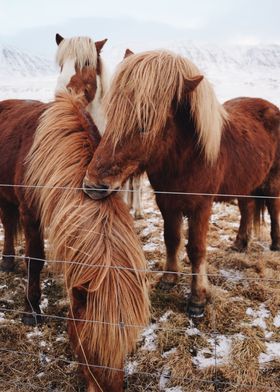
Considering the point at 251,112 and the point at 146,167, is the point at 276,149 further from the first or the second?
the point at 146,167

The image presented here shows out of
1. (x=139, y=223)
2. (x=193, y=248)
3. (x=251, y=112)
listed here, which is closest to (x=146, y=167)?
(x=193, y=248)

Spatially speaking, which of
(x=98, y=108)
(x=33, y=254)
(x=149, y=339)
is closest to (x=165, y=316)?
(x=149, y=339)

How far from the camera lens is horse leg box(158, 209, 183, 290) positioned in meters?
3.25

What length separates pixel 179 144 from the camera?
8.10ft

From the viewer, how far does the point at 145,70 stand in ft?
6.96

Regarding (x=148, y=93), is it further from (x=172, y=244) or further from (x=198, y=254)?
(x=172, y=244)

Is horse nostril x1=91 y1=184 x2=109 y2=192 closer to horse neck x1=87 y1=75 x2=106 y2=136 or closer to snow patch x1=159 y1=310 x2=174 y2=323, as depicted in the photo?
snow patch x1=159 y1=310 x2=174 y2=323

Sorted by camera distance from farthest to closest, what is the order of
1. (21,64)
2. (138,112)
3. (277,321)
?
(21,64), (277,321), (138,112)

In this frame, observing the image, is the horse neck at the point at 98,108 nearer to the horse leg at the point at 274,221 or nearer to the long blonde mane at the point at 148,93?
the long blonde mane at the point at 148,93

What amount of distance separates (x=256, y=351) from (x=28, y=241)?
1801 mm

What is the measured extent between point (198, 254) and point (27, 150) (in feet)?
5.24

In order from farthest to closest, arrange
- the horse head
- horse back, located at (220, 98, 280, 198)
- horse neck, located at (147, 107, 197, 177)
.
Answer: horse back, located at (220, 98, 280, 198) < horse neck, located at (147, 107, 197, 177) < the horse head

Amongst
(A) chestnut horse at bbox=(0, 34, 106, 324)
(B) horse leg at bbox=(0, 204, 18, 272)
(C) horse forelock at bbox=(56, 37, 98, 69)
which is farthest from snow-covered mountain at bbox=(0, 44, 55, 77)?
(B) horse leg at bbox=(0, 204, 18, 272)

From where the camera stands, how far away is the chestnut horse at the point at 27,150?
2629 mm
